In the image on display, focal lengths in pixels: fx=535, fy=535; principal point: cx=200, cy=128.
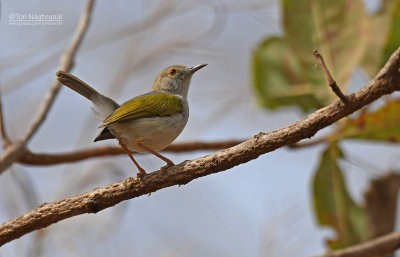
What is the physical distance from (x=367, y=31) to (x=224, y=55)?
2.21 m

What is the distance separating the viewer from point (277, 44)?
5805 mm

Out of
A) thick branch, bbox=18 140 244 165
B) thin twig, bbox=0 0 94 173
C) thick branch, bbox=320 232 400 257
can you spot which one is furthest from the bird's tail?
thick branch, bbox=320 232 400 257

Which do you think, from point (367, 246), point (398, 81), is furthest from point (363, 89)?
point (367, 246)

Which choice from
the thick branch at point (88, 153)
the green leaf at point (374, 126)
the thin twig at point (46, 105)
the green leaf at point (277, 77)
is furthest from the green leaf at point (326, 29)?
the thin twig at point (46, 105)

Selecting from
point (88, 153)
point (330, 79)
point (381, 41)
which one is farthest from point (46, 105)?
point (381, 41)

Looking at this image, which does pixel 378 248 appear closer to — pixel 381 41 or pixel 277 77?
pixel 381 41

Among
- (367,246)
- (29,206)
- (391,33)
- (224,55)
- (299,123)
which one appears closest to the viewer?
(299,123)

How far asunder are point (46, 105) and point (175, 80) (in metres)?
1.06

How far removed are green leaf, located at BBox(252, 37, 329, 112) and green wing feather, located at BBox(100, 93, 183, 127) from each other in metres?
1.86

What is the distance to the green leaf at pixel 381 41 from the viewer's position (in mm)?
5043

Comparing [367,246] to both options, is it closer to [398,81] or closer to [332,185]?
[332,185]

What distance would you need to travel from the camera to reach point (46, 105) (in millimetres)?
4090

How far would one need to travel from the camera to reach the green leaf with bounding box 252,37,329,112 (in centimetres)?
545

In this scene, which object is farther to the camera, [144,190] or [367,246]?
[367,246]
